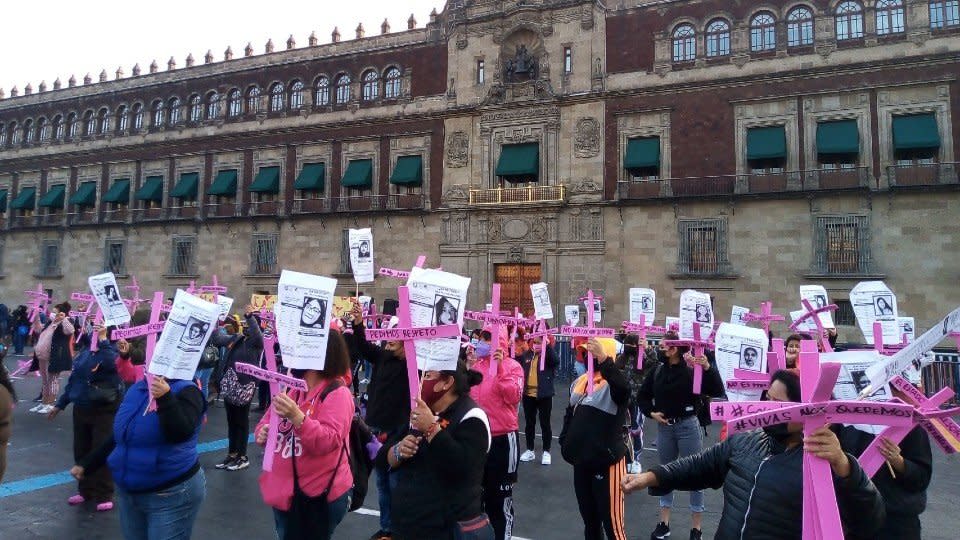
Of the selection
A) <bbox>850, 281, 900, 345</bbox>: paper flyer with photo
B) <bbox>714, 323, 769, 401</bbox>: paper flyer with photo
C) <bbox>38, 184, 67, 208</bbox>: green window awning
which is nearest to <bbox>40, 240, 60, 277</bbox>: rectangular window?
<bbox>38, 184, 67, 208</bbox>: green window awning

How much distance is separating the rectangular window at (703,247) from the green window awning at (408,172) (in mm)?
11787

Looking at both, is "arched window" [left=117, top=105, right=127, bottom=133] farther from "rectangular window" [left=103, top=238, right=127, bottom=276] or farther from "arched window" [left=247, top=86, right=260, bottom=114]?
"arched window" [left=247, top=86, right=260, bottom=114]

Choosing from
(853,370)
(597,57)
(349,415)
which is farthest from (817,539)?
(597,57)

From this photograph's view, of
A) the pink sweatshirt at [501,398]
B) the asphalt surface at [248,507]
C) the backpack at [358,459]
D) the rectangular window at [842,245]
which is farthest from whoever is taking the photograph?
the rectangular window at [842,245]

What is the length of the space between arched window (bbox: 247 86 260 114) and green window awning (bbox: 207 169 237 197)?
11.3 ft

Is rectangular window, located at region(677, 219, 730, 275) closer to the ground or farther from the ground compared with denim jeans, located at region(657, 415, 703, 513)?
farther from the ground

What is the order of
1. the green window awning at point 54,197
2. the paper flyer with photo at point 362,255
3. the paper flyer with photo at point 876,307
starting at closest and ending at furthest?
the paper flyer with photo at point 876,307 → the paper flyer with photo at point 362,255 → the green window awning at point 54,197

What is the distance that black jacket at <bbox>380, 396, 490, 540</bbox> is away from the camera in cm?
347

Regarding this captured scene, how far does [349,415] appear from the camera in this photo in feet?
13.0

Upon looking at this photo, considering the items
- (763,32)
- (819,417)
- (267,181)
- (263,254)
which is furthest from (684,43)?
(819,417)

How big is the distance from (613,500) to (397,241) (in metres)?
23.0

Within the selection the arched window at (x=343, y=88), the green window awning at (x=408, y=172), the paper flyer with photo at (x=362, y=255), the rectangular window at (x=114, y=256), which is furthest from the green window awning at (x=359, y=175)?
the paper flyer with photo at (x=362, y=255)

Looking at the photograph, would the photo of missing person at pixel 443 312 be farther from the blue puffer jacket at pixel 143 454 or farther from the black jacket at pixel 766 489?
the blue puffer jacket at pixel 143 454

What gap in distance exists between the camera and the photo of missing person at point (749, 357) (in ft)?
18.6
